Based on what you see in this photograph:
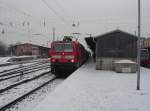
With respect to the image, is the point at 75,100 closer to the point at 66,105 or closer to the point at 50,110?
the point at 66,105

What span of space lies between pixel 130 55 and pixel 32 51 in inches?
2290

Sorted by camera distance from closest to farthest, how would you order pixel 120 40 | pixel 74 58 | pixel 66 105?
pixel 66 105 < pixel 74 58 < pixel 120 40

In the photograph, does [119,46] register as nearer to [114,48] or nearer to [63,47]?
[114,48]

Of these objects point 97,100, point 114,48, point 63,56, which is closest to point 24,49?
point 114,48

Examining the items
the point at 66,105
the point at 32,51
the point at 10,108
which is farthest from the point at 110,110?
the point at 32,51

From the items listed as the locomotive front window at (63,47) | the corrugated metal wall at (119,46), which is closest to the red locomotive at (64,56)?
the locomotive front window at (63,47)

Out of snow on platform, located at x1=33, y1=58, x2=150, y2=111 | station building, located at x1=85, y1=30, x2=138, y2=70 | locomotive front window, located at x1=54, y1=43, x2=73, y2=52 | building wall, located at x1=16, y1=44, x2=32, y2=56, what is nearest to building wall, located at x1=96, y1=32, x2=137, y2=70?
station building, located at x1=85, y1=30, x2=138, y2=70

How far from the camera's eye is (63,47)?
17.6 m

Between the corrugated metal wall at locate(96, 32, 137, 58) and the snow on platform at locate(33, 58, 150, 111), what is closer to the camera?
the snow on platform at locate(33, 58, 150, 111)

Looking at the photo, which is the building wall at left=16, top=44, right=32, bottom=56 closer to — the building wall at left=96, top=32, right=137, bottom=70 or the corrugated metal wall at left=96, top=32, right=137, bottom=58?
the building wall at left=96, top=32, right=137, bottom=70

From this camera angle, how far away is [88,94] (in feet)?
27.4

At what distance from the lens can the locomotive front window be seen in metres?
17.4

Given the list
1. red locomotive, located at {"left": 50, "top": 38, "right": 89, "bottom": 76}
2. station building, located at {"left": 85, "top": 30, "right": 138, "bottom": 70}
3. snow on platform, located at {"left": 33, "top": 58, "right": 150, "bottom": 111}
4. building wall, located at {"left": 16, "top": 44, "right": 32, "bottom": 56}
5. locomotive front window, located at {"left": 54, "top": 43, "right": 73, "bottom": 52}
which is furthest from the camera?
building wall, located at {"left": 16, "top": 44, "right": 32, "bottom": 56}

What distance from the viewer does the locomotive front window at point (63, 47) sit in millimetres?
17391
